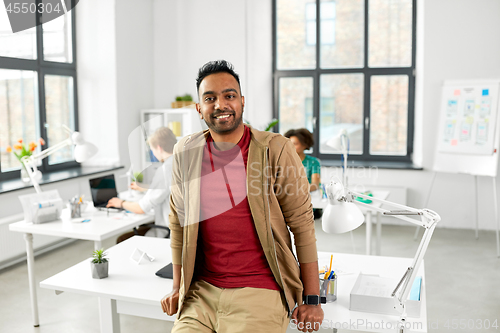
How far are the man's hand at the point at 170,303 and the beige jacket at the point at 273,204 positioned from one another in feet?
0.22

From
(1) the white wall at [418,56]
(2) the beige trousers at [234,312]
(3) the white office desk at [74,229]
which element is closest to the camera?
(2) the beige trousers at [234,312]

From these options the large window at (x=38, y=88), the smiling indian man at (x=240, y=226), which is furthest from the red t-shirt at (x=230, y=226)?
Answer: the large window at (x=38, y=88)

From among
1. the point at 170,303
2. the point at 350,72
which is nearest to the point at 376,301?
the point at 170,303

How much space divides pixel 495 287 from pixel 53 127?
4.61m

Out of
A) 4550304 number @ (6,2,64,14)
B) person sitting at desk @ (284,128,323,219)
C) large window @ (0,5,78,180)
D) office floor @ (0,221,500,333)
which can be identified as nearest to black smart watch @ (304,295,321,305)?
office floor @ (0,221,500,333)

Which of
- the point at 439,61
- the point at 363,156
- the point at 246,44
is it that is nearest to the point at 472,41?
the point at 439,61

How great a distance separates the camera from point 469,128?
15.6 feet

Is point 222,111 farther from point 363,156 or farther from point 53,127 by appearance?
point 363,156

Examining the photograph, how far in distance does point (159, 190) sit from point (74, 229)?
1.89 ft

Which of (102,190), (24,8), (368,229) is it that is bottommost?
(368,229)

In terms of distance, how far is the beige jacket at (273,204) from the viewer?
150 cm

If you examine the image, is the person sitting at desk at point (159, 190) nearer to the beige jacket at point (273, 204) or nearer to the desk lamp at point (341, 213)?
the beige jacket at point (273, 204)

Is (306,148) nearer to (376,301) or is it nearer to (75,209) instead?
(75,209)

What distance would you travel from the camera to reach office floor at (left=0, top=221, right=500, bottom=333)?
9.48ft
